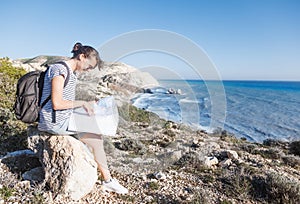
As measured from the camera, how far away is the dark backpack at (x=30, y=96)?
3793 mm

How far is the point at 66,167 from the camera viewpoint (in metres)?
3.89

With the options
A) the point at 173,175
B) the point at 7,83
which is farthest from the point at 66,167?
the point at 7,83

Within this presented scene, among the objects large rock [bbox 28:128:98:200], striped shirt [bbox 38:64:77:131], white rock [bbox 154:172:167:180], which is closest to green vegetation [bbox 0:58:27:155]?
large rock [bbox 28:128:98:200]

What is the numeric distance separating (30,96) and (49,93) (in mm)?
323

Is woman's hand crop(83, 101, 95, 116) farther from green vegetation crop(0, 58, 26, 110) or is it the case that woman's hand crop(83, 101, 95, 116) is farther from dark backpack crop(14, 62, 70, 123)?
green vegetation crop(0, 58, 26, 110)

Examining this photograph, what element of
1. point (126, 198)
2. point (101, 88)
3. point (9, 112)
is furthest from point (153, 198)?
A: point (101, 88)

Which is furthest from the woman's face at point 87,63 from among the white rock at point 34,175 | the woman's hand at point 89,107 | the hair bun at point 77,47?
the white rock at point 34,175

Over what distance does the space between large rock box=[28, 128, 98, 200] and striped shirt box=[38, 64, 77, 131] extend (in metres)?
0.28

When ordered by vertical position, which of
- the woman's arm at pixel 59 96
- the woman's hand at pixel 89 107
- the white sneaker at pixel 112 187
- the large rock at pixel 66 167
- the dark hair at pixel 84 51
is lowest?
the white sneaker at pixel 112 187

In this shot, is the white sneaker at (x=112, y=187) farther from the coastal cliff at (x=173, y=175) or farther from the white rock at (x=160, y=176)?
the white rock at (x=160, y=176)

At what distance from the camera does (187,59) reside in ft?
24.0

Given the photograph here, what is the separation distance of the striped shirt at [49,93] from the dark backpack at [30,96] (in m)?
0.09

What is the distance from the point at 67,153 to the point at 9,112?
4178 millimetres

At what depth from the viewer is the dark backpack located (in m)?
3.79
